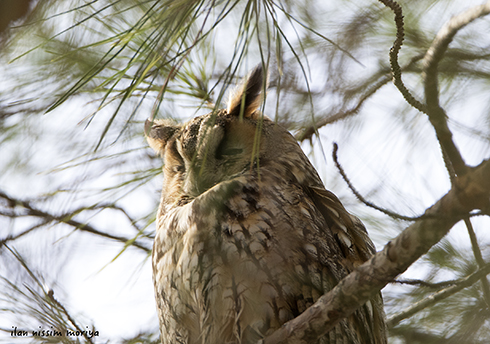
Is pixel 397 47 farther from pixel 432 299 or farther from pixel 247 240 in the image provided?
pixel 432 299

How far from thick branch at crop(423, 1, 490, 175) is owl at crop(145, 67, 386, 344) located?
1.75 feet

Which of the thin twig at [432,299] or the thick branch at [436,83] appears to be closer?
the thick branch at [436,83]

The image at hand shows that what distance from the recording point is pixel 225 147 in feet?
6.41

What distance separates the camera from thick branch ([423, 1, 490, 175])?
0.86 m

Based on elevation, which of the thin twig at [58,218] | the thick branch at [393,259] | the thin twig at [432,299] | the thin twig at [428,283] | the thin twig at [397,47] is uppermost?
the thin twig at [58,218]

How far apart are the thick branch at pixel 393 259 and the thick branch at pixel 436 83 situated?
0.04 metres

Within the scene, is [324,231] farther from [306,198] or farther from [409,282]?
[409,282]

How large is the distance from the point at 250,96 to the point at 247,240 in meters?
0.72

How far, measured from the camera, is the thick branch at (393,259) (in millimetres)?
799

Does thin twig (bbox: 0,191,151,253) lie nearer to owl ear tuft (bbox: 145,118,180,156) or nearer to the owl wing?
owl ear tuft (bbox: 145,118,180,156)

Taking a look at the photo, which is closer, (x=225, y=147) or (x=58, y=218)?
(x=225, y=147)

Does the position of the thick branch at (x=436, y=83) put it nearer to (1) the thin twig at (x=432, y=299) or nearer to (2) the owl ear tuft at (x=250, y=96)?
(1) the thin twig at (x=432, y=299)

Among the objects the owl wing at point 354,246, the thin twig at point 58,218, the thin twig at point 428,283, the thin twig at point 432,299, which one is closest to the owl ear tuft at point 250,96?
the owl wing at point 354,246

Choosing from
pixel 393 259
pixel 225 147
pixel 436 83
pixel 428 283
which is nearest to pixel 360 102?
pixel 225 147
